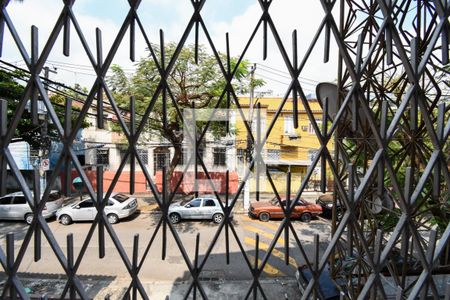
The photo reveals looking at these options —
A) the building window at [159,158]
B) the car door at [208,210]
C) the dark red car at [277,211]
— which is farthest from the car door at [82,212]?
the dark red car at [277,211]

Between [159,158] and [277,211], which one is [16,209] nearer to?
[159,158]

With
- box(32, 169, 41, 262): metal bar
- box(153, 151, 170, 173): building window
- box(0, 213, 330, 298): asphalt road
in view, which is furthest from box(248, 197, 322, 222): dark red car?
box(32, 169, 41, 262): metal bar

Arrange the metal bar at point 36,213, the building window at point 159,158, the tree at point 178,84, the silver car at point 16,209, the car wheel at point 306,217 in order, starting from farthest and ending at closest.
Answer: the building window at point 159,158 → the car wheel at point 306,217 → the silver car at point 16,209 → the tree at point 178,84 → the metal bar at point 36,213

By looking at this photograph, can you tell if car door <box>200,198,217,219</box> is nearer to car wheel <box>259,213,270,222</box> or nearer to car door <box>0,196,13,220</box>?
car wheel <box>259,213,270,222</box>

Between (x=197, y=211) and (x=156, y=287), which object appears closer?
(x=156, y=287)

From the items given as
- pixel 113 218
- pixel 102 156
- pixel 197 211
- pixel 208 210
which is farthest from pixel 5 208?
pixel 208 210

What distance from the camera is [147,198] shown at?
1322 cm

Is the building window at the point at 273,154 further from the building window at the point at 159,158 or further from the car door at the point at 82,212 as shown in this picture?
the car door at the point at 82,212

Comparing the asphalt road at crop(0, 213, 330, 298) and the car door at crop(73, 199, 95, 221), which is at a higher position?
the car door at crop(73, 199, 95, 221)

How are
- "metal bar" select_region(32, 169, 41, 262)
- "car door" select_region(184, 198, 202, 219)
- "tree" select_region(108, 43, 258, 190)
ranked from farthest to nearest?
"car door" select_region(184, 198, 202, 219), "tree" select_region(108, 43, 258, 190), "metal bar" select_region(32, 169, 41, 262)

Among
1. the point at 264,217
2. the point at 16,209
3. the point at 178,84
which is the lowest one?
the point at 264,217

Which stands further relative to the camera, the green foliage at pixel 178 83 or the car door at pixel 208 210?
the car door at pixel 208 210

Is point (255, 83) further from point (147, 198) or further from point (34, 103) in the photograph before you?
point (147, 198)

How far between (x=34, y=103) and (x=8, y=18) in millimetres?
343
